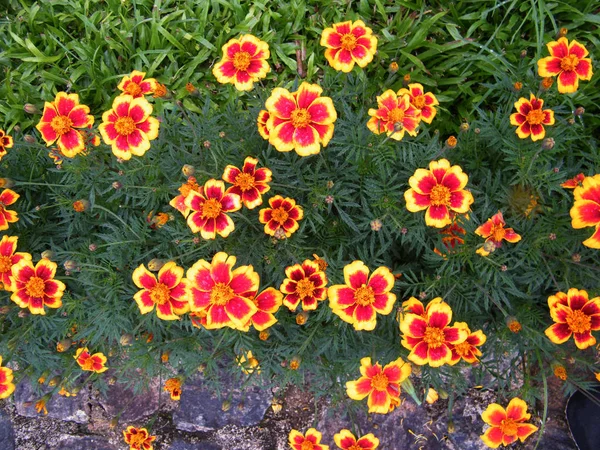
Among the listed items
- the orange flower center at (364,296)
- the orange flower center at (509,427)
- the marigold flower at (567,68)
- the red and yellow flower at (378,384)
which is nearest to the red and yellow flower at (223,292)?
the orange flower center at (364,296)

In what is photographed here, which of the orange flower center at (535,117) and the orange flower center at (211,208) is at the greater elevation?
the orange flower center at (535,117)

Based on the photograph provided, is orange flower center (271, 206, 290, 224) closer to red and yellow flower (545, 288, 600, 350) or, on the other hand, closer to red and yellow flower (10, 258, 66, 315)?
red and yellow flower (10, 258, 66, 315)

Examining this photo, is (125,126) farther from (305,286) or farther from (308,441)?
(308,441)

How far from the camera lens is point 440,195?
186 centimetres

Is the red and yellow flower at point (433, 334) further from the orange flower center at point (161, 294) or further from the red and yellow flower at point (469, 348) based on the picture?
the orange flower center at point (161, 294)

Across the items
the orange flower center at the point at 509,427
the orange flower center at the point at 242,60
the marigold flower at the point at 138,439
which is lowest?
the marigold flower at the point at 138,439

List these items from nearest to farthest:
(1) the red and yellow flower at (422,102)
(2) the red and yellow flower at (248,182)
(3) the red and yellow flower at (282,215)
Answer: (2) the red and yellow flower at (248,182), (3) the red and yellow flower at (282,215), (1) the red and yellow flower at (422,102)

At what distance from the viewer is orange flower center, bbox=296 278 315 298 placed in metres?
2.00

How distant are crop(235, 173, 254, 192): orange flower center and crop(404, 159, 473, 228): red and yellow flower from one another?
604 mm

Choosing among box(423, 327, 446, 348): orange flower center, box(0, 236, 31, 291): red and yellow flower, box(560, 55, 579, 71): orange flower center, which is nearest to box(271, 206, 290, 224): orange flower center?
box(423, 327, 446, 348): orange flower center

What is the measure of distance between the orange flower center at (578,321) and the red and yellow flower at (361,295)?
0.69 metres

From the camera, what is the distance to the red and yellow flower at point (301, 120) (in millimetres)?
1822

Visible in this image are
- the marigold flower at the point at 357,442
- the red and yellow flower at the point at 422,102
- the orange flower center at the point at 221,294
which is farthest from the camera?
the red and yellow flower at the point at 422,102

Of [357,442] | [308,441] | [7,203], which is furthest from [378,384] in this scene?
[7,203]
